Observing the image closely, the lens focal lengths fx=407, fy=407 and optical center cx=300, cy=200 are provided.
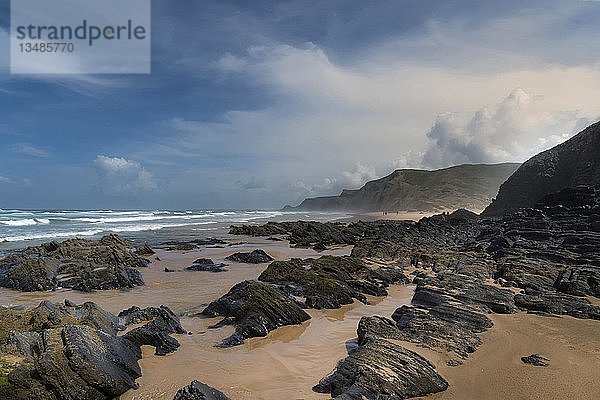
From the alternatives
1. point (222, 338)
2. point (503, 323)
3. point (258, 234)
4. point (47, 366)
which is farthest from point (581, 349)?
point (258, 234)

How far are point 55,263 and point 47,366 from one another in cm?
1259

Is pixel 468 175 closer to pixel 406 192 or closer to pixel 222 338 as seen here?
pixel 406 192

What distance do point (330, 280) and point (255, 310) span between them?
3.95m

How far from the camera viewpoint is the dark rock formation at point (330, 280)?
40.2ft

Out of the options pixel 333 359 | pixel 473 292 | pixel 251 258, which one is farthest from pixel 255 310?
pixel 251 258

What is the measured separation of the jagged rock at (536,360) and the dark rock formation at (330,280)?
5.21 m

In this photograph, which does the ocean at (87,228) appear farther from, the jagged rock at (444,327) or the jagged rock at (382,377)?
the jagged rock at (382,377)

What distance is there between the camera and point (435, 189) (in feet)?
420

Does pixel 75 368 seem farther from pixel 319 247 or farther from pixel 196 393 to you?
pixel 319 247

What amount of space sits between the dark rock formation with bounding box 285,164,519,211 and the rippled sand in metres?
106

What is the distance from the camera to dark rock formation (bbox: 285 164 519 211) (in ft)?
384

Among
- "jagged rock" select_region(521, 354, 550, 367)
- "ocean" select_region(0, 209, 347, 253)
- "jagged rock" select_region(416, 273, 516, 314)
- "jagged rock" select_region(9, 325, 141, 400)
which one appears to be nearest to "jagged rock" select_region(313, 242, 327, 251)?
"jagged rock" select_region(416, 273, 516, 314)

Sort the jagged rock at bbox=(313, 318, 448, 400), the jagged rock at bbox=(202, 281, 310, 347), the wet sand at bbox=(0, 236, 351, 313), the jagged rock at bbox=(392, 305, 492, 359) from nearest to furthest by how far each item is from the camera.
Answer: the jagged rock at bbox=(313, 318, 448, 400), the jagged rock at bbox=(392, 305, 492, 359), the jagged rock at bbox=(202, 281, 310, 347), the wet sand at bbox=(0, 236, 351, 313)

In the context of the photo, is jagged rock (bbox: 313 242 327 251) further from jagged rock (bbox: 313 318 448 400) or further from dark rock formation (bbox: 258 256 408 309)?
jagged rock (bbox: 313 318 448 400)
